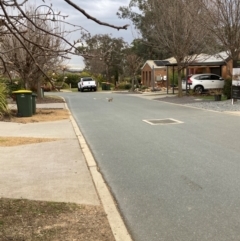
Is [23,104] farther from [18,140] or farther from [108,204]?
[108,204]

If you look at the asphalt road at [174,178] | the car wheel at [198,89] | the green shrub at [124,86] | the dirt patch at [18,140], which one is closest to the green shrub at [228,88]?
the car wheel at [198,89]

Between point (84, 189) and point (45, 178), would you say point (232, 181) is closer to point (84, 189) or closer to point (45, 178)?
point (84, 189)

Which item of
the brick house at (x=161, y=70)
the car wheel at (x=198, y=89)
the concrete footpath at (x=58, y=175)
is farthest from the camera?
the brick house at (x=161, y=70)

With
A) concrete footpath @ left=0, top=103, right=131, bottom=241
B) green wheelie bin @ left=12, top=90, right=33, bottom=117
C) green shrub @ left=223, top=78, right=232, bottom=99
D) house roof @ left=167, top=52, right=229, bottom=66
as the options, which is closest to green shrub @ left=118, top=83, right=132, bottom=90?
house roof @ left=167, top=52, right=229, bottom=66

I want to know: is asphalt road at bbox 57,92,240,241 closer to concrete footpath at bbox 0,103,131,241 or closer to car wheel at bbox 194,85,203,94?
concrete footpath at bbox 0,103,131,241

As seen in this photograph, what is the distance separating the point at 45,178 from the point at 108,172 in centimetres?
118

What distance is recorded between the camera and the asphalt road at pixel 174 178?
186 inches

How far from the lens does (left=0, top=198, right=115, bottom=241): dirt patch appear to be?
4383 mm

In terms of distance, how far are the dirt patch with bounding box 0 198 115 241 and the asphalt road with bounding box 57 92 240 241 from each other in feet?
1.28

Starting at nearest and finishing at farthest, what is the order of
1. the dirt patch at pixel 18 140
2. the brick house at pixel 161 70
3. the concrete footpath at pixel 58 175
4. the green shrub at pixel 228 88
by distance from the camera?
the concrete footpath at pixel 58 175 → the dirt patch at pixel 18 140 → the green shrub at pixel 228 88 → the brick house at pixel 161 70

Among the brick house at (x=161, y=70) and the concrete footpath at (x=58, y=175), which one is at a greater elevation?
the brick house at (x=161, y=70)

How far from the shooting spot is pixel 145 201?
569 cm

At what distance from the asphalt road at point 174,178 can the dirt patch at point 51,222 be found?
389 mm

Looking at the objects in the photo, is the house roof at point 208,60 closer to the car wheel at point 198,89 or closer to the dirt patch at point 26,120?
the car wheel at point 198,89
